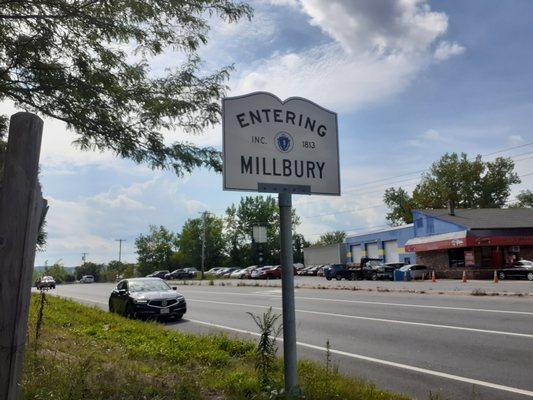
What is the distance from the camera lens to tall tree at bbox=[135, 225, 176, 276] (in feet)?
339

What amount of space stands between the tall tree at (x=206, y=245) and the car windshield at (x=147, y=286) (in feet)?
274

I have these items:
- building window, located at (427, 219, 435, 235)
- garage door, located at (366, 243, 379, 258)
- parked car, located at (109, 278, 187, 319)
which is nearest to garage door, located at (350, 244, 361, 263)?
garage door, located at (366, 243, 379, 258)

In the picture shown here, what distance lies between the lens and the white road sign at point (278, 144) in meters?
4.44

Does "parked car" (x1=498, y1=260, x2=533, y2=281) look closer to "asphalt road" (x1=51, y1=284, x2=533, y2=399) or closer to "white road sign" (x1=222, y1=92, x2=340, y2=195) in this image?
"asphalt road" (x1=51, y1=284, x2=533, y2=399)

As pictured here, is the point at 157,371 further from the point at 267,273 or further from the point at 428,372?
the point at 267,273

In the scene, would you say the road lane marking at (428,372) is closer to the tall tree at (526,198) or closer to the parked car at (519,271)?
the parked car at (519,271)

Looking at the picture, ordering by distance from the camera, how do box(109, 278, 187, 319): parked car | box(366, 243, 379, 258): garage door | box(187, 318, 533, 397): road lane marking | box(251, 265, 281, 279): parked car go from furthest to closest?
1. box(366, 243, 379, 258): garage door
2. box(251, 265, 281, 279): parked car
3. box(109, 278, 187, 319): parked car
4. box(187, 318, 533, 397): road lane marking

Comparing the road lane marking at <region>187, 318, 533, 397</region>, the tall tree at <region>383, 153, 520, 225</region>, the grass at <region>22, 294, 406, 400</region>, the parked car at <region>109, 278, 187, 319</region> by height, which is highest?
the tall tree at <region>383, 153, 520, 225</region>

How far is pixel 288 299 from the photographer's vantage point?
4.43 m

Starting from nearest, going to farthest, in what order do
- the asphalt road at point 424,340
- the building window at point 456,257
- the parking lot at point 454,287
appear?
the asphalt road at point 424,340
the parking lot at point 454,287
the building window at point 456,257

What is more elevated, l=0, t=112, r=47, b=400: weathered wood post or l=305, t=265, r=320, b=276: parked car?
l=305, t=265, r=320, b=276: parked car

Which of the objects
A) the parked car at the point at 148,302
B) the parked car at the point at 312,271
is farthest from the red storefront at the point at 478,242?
the parked car at the point at 148,302

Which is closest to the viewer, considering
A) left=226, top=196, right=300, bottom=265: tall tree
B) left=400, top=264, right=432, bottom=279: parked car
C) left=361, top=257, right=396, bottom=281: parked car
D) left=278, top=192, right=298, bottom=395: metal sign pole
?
left=278, top=192, right=298, bottom=395: metal sign pole

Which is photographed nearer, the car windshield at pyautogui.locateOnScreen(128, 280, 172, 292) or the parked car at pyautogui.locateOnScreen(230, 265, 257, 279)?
the car windshield at pyautogui.locateOnScreen(128, 280, 172, 292)
